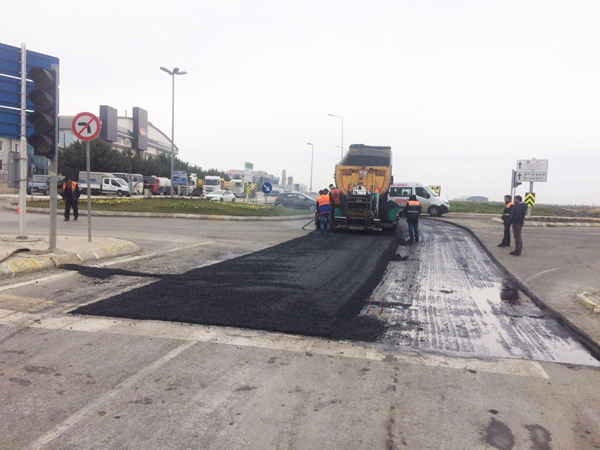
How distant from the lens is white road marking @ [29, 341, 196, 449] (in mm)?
3047

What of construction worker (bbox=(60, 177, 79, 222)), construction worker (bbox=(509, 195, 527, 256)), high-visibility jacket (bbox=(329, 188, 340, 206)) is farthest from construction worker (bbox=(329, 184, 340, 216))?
construction worker (bbox=(60, 177, 79, 222))

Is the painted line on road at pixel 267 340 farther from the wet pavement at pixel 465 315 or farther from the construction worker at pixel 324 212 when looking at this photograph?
the construction worker at pixel 324 212

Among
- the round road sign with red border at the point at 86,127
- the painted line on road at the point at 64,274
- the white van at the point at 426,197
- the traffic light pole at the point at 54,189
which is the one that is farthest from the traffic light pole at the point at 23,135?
the white van at the point at 426,197

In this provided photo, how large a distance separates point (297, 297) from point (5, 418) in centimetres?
423

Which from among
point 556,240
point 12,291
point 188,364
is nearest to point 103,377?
point 188,364

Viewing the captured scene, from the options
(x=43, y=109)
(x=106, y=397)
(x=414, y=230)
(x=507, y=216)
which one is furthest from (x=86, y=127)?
(x=507, y=216)

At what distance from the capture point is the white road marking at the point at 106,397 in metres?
3.05

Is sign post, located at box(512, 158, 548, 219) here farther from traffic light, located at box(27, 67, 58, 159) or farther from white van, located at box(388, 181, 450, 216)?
traffic light, located at box(27, 67, 58, 159)

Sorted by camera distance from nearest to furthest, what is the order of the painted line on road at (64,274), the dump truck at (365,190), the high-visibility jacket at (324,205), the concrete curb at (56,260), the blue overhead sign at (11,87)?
the painted line on road at (64,274) → the concrete curb at (56,260) → the blue overhead sign at (11,87) → the high-visibility jacket at (324,205) → the dump truck at (365,190)

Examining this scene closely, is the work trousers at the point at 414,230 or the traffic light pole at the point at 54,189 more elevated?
the traffic light pole at the point at 54,189

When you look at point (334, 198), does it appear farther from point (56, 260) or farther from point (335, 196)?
point (56, 260)

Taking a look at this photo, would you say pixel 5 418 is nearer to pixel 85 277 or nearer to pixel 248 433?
pixel 248 433

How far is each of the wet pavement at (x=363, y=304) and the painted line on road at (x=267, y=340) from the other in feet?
0.59

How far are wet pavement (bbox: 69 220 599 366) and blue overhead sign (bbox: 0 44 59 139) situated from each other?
4747 mm
